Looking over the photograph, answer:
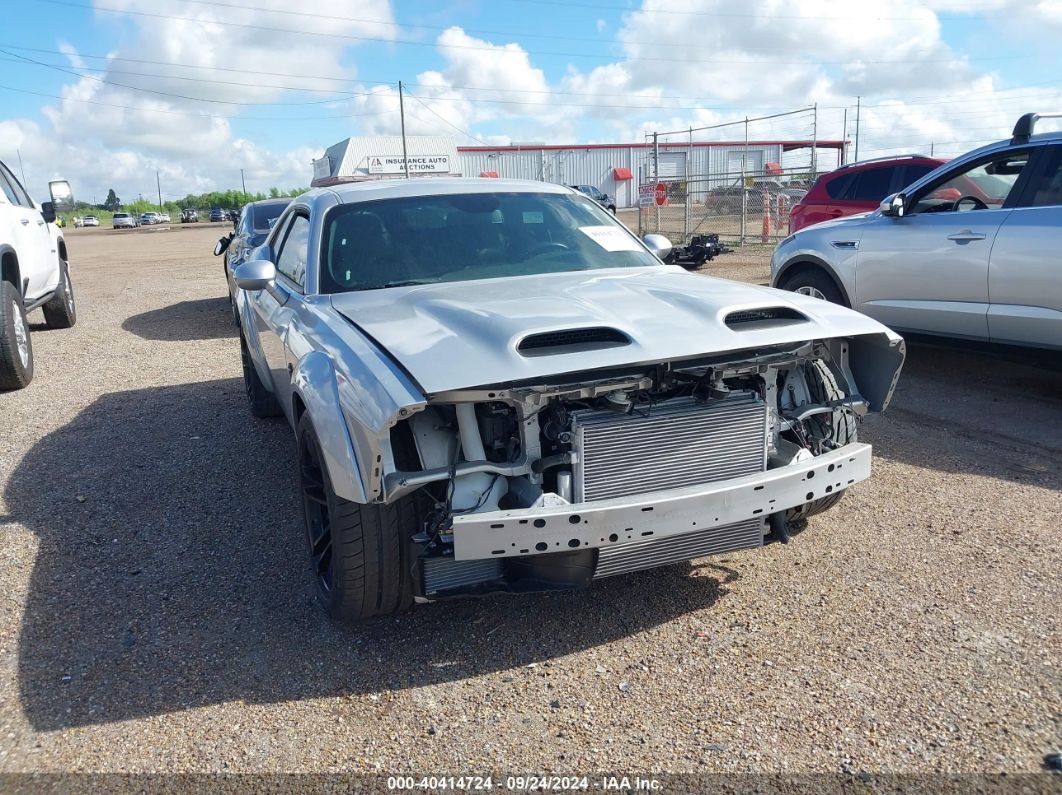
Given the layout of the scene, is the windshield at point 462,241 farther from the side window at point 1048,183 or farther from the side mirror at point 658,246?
the side window at point 1048,183

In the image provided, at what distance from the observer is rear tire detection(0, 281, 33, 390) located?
277 inches

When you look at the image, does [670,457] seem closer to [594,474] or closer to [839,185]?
[594,474]

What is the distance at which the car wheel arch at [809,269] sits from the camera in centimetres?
709

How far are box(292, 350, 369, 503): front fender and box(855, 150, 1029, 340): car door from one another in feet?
15.8

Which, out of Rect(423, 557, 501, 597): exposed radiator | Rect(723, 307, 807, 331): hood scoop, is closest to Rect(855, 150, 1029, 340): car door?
Rect(723, 307, 807, 331): hood scoop

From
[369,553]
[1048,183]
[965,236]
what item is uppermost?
[1048,183]

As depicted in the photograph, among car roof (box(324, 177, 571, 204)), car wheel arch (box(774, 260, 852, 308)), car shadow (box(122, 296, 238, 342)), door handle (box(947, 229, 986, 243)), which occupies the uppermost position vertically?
car roof (box(324, 177, 571, 204))

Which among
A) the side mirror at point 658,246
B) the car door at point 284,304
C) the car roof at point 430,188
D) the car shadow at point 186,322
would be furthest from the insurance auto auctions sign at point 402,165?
the side mirror at point 658,246

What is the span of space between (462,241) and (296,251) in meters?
0.97

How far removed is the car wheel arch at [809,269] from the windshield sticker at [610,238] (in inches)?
127

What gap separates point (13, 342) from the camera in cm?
711

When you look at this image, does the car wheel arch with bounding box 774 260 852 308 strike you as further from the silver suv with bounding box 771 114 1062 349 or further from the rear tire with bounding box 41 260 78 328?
the rear tire with bounding box 41 260 78 328

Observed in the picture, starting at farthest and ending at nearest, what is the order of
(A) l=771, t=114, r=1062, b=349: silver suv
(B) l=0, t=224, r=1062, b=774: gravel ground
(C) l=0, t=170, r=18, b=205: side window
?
(C) l=0, t=170, r=18, b=205: side window → (A) l=771, t=114, r=1062, b=349: silver suv → (B) l=0, t=224, r=1062, b=774: gravel ground

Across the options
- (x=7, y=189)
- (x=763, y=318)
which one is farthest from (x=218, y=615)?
(x=7, y=189)
